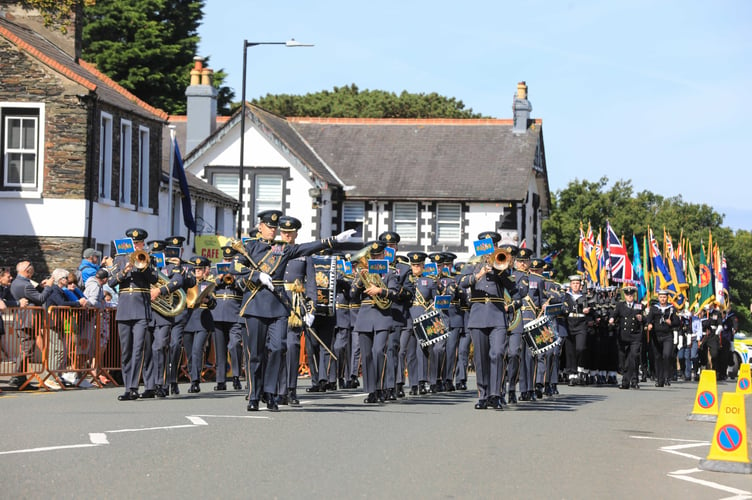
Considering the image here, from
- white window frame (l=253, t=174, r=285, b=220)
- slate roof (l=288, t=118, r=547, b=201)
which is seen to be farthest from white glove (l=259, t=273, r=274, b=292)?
slate roof (l=288, t=118, r=547, b=201)

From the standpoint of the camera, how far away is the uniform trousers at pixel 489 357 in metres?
17.1

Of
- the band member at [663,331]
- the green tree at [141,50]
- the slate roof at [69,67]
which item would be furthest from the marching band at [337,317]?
the green tree at [141,50]

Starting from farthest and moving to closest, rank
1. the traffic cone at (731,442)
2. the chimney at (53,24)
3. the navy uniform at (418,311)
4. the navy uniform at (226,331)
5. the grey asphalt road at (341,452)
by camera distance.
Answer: the chimney at (53,24), the navy uniform at (226,331), the navy uniform at (418,311), the traffic cone at (731,442), the grey asphalt road at (341,452)

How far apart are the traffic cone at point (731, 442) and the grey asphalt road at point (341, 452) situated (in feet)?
0.45

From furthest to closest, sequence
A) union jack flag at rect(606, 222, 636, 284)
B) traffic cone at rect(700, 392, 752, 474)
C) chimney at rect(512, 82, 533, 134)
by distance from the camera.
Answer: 1. chimney at rect(512, 82, 533, 134)
2. union jack flag at rect(606, 222, 636, 284)
3. traffic cone at rect(700, 392, 752, 474)

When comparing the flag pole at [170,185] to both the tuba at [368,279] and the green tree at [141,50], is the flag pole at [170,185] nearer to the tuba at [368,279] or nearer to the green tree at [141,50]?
the tuba at [368,279]

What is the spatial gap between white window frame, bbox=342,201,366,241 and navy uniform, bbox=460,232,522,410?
132 ft

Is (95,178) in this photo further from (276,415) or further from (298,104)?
(298,104)

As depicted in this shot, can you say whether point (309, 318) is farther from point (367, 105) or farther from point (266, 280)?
point (367, 105)

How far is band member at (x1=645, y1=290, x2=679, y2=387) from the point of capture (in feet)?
92.6

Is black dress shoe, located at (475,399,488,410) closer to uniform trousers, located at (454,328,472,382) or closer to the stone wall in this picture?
uniform trousers, located at (454,328,472,382)

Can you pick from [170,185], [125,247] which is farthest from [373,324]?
[170,185]

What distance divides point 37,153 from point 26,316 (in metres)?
12.4

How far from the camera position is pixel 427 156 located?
58.3 m
